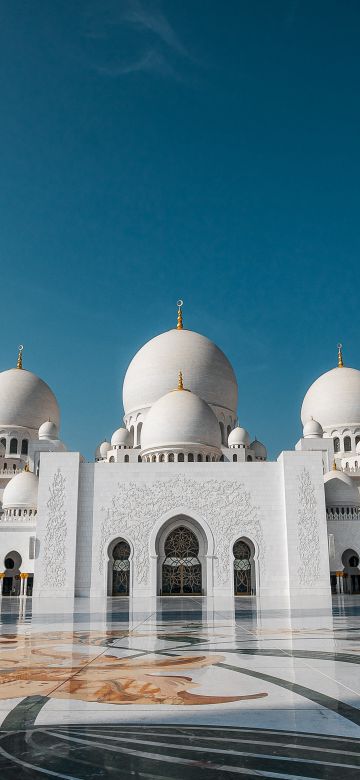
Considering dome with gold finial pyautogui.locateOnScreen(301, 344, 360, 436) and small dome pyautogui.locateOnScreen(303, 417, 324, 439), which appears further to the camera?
dome with gold finial pyautogui.locateOnScreen(301, 344, 360, 436)

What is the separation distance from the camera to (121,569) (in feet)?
64.0

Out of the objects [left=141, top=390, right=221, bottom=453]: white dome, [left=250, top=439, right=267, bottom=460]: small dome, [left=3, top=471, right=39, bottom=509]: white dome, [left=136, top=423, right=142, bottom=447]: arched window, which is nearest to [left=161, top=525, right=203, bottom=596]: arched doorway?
[left=141, top=390, right=221, bottom=453]: white dome

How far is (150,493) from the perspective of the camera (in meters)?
19.9

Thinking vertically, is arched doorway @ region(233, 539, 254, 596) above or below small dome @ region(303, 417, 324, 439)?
below

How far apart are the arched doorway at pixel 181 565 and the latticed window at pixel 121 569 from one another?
1.10m

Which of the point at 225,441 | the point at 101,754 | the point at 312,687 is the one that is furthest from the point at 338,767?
the point at 225,441

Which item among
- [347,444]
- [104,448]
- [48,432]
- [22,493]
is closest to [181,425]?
[22,493]

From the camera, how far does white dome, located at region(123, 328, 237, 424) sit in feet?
87.9

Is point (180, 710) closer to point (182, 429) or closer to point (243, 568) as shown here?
point (243, 568)

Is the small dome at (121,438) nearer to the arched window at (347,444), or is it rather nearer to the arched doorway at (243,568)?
the arched doorway at (243,568)

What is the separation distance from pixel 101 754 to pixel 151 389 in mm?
24914

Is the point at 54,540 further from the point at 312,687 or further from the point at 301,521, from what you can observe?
the point at 312,687

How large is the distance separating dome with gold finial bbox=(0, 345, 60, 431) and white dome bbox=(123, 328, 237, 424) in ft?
14.4

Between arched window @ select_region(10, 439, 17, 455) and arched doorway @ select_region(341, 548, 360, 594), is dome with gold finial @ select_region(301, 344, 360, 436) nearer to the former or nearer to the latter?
arched doorway @ select_region(341, 548, 360, 594)
